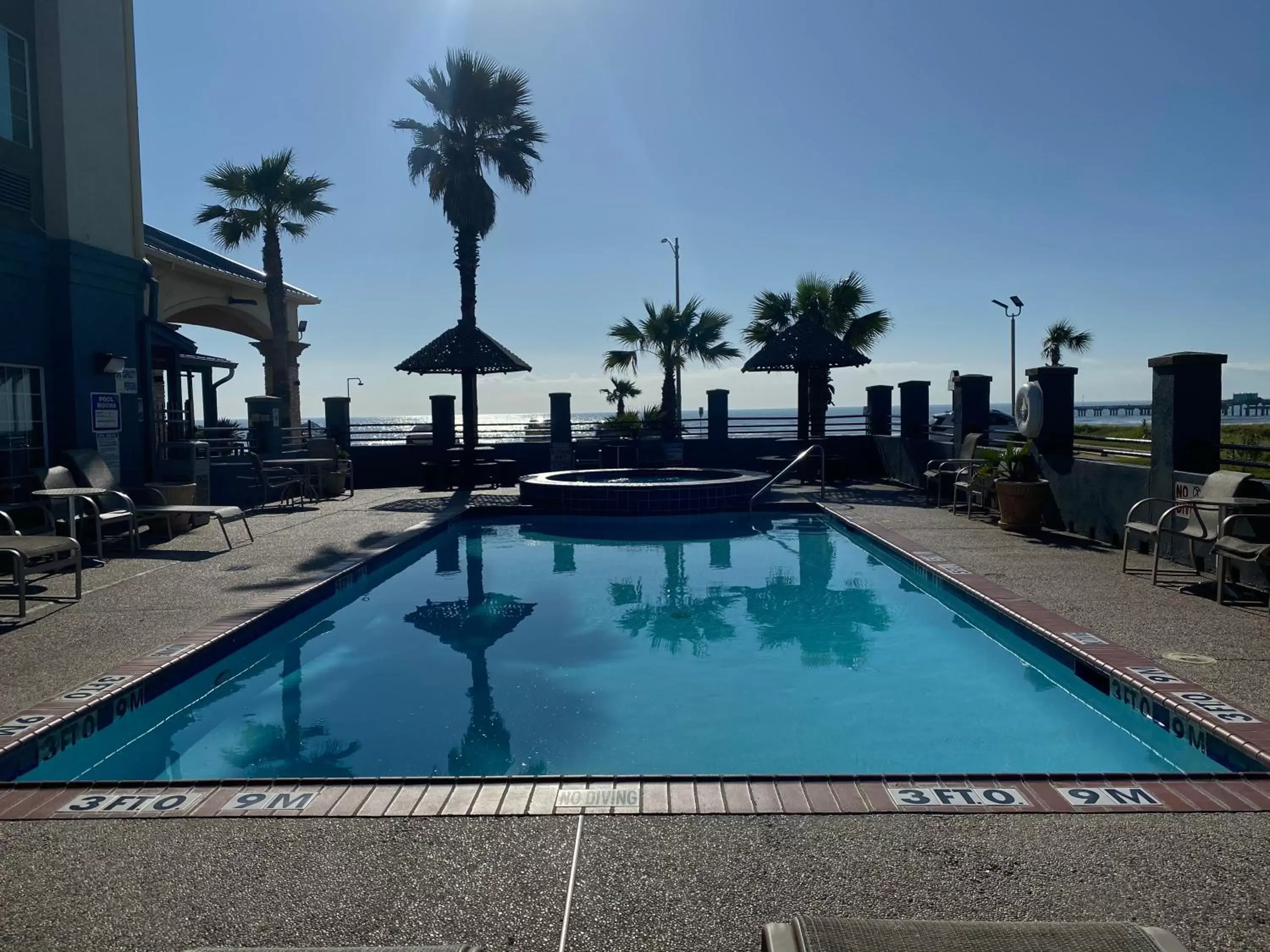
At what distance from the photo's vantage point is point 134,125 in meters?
12.1

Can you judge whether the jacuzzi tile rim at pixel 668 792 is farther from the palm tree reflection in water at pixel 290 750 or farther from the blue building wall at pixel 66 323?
the blue building wall at pixel 66 323

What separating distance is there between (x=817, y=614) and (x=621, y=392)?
1868 centimetres

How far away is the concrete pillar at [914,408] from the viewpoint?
50.0 feet

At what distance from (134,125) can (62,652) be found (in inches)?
383

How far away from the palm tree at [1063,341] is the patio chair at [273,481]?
1175 inches

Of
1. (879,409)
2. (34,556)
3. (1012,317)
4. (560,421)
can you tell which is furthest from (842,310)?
(34,556)

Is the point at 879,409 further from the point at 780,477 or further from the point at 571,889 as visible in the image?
the point at 571,889

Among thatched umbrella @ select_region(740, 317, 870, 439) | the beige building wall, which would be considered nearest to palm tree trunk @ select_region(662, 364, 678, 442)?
thatched umbrella @ select_region(740, 317, 870, 439)

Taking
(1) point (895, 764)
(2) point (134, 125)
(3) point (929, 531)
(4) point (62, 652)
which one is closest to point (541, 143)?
(2) point (134, 125)

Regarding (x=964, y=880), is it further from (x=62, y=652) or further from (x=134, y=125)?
(x=134, y=125)

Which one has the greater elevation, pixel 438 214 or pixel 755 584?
pixel 438 214

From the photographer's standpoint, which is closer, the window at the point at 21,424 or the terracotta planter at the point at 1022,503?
the terracotta planter at the point at 1022,503

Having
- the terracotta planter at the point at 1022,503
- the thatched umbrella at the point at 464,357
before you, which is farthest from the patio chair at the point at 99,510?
the terracotta planter at the point at 1022,503

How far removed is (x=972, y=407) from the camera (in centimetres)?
1278
